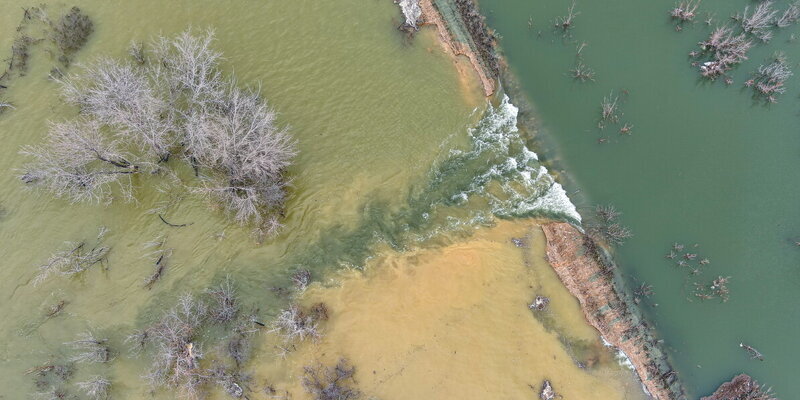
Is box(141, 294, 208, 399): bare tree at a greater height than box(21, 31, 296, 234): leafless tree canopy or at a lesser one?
lesser

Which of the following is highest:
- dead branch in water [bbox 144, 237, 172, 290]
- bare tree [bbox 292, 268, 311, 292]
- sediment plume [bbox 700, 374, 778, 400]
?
dead branch in water [bbox 144, 237, 172, 290]

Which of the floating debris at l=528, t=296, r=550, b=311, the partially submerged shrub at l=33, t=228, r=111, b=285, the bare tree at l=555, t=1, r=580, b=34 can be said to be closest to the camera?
the floating debris at l=528, t=296, r=550, b=311

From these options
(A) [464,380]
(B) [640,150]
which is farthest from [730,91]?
(A) [464,380]

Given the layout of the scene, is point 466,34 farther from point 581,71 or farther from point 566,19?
point 581,71

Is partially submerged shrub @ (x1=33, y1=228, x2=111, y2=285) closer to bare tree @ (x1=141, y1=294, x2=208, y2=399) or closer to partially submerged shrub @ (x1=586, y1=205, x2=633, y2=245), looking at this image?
bare tree @ (x1=141, y1=294, x2=208, y2=399)

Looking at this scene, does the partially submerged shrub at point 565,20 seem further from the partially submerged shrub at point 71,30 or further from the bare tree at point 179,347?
the partially submerged shrub at point 71,30

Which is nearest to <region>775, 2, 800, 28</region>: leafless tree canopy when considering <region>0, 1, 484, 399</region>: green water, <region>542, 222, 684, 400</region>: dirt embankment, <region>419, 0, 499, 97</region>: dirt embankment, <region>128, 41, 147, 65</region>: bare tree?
<region>419, 0, 499, 97</region>: dirt embankment

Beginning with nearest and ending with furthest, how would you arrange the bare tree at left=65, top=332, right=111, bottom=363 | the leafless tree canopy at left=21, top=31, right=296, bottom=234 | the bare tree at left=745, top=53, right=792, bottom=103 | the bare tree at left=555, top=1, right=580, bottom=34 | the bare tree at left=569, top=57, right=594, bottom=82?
the leafless tree canopy at left=21, top=31, right=296, bottom=234, the bare tree at left=65, top=332, right=111, bottom=363, the bare tree at left=745, top=53, right=792, bottom=103, the bare tree at left=569, top=57, right=594, bottom=82, the bare tree at left=555, top=1, right=580, bottom=34
